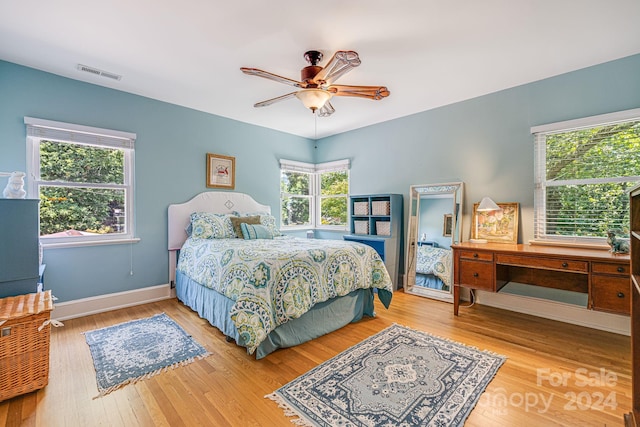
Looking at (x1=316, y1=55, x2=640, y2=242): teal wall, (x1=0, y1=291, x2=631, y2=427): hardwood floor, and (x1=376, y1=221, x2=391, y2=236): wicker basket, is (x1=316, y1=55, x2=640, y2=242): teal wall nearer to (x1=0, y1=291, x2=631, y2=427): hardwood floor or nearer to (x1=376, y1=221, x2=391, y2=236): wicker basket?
(x1=376, y1=221, x2=391, y2=236): wicker basket

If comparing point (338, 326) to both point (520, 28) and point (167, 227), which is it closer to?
point (167, 227)

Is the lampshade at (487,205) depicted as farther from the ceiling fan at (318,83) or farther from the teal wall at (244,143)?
the ceiling fan at (318,83)

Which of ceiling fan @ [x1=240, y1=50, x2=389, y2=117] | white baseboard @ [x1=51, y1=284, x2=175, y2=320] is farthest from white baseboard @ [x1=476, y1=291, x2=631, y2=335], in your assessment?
white baseboard @ [x1=51, y1=284, x2=175, y2=320]

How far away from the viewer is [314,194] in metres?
5.63

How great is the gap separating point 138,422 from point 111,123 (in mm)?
3122

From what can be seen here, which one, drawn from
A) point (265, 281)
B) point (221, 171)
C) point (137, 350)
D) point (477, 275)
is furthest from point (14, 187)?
point (477, 275)

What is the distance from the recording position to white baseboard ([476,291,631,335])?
2.70 metres

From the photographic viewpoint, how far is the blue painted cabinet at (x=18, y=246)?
6.75 feet

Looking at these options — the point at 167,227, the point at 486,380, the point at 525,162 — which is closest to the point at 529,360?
the point at 486,380

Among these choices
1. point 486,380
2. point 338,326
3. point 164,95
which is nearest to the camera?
point 486,380

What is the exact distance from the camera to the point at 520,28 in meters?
2.26

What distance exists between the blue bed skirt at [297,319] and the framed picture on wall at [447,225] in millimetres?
1427

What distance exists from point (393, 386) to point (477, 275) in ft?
5.57

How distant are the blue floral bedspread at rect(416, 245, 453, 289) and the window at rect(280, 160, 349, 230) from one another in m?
1.53
